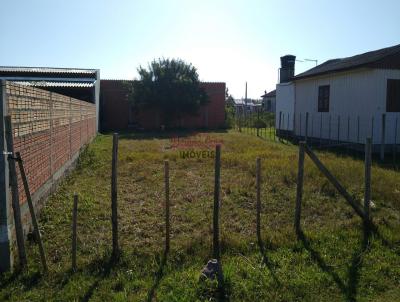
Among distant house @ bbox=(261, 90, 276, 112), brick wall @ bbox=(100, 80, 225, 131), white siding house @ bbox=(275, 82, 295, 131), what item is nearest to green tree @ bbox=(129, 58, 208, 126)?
brick wall @ bbox=(100, 80, 225, 131)

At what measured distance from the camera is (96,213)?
6336 mm

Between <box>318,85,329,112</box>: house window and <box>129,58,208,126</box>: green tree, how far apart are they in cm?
1164

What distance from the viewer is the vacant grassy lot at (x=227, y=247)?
3889mm

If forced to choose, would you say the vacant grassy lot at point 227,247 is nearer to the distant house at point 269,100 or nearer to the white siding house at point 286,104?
the white siding house at point 286,104

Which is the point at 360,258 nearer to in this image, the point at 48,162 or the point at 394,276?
the point at 394,276

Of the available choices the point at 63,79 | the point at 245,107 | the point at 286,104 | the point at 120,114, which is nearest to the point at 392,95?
the point at 286,104

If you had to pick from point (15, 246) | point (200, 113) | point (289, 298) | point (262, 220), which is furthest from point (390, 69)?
→ point (200, 113)

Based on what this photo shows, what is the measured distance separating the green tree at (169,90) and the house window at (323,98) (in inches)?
458

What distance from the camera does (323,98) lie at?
17.8 metres

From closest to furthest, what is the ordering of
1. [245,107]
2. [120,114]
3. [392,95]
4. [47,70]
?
[392,95]
[47,70]
[120,114]
[245,107]

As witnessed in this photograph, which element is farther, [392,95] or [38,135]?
[392,95]

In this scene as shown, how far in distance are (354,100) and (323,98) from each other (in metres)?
2.46

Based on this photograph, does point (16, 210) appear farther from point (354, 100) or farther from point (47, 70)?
point (47, 70)

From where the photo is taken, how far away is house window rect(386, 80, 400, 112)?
1430 cm
